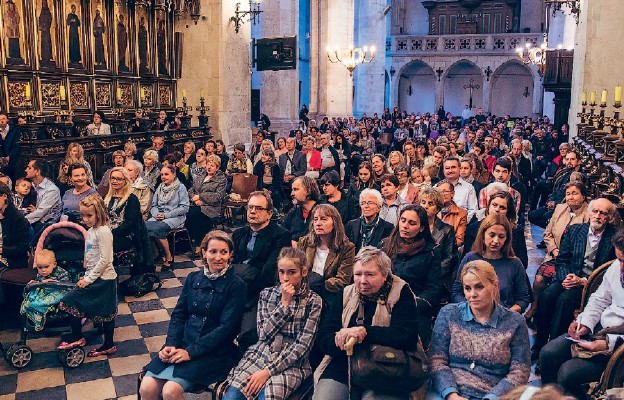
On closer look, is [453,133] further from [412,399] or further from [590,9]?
[412,399]

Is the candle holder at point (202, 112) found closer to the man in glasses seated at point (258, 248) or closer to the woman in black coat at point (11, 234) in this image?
the woman in black coat at point (11, 234)

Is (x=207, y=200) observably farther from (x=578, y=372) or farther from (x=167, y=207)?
(x=578, y=372)

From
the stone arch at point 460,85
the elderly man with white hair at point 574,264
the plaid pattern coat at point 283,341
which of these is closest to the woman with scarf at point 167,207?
the plaid pattern coat at point 283,341

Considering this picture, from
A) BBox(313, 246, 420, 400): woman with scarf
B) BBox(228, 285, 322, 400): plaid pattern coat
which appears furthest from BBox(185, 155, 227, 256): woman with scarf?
BBox(313, 246, 420, 400): woman with scarf

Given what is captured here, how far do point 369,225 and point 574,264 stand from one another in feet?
5.62

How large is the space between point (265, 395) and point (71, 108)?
11.0 metres

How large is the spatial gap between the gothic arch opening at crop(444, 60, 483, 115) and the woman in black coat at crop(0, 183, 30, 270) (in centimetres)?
3331

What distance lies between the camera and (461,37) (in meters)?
35.9

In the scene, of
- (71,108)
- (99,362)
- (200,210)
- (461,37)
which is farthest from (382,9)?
(99,362)

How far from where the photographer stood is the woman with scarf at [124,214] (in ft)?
22.2

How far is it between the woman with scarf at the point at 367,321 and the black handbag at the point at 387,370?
1.5 inches

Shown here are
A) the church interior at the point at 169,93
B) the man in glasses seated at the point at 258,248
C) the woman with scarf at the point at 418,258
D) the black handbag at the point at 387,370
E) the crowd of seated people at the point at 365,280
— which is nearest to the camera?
the black handbag at the point at 387,370

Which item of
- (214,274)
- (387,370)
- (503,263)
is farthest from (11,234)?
(503,263)

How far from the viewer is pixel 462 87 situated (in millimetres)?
37000
